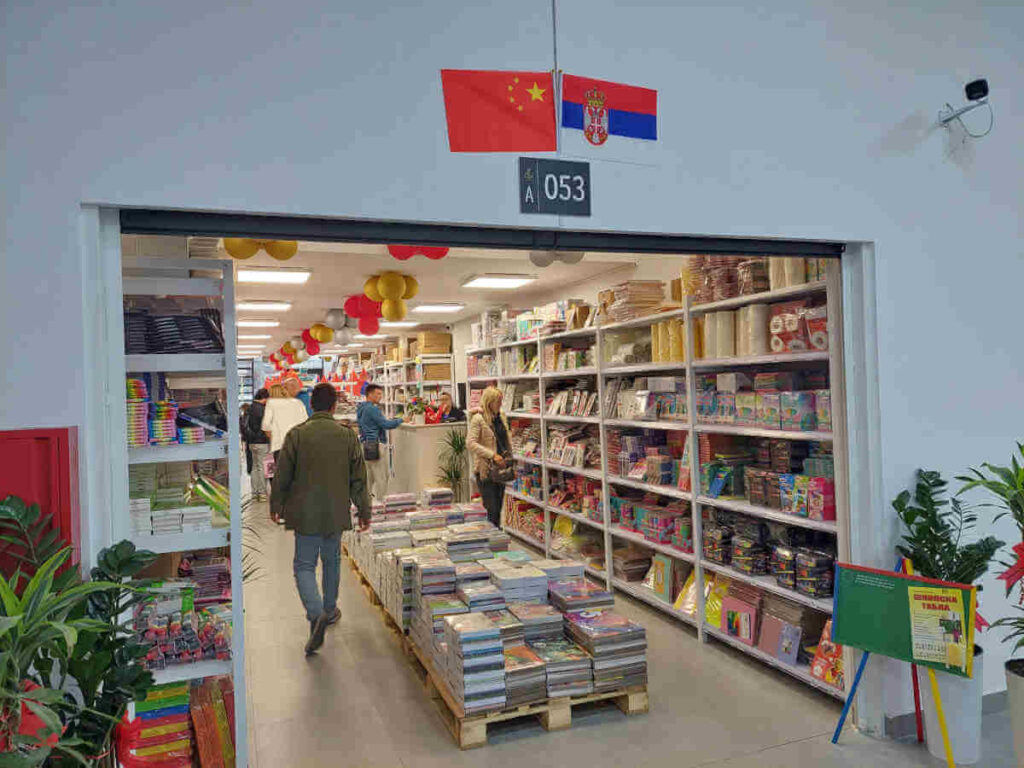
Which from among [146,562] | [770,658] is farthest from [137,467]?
[770,658]

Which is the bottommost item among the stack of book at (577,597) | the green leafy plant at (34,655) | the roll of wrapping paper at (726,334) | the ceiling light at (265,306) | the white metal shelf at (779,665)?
the white metal shelf at (779,665)

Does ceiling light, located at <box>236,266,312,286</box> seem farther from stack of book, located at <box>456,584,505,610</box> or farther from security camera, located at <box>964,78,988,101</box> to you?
security camera, located at <box>964,78,988,101</box>

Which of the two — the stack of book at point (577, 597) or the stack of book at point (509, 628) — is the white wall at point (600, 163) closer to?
the stack of book at point (577, 597)

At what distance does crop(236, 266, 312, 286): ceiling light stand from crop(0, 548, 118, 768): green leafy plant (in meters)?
5.47

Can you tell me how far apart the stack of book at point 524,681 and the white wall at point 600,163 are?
1843mm

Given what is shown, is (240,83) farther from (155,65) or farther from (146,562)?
(146,562)

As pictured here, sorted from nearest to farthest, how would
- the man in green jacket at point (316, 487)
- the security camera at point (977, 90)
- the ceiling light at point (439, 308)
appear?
the security camera at point (977, 90) < the man in green jacket at point (316, 487) < the ceiling light at point (439, 308)

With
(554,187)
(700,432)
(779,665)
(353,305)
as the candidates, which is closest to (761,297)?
(700,432)

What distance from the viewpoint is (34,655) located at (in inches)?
65.9

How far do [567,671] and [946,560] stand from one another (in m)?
1.92

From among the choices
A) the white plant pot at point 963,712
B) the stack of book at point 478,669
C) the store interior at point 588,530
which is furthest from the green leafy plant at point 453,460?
the white plant pot at point 963,712

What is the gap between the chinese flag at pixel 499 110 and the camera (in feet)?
8.68

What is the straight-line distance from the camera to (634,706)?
12.5 feet

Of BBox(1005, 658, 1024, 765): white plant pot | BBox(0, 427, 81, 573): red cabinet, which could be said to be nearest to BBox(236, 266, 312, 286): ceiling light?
BBox(0, 427, 81, 573): red cabinet
